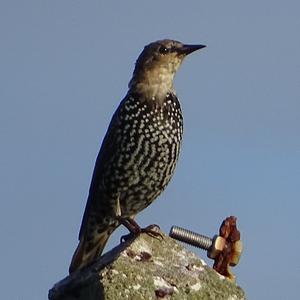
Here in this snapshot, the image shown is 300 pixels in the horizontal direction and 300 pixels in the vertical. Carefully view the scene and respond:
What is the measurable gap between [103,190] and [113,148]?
398 millimetres

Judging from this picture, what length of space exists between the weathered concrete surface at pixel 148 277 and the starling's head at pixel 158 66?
508 cm

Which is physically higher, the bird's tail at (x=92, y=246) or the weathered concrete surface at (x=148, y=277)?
the weathered concrete surface at (x=148, y=277)

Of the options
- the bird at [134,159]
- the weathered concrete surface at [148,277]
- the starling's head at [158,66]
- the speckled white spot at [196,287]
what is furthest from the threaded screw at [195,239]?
the starling's head at [158,66]

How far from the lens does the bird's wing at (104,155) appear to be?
386 inches

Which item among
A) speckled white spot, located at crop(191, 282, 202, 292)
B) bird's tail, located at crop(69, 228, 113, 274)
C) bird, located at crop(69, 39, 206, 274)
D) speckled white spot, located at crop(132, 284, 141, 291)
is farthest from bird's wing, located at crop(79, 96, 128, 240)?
speckled white spot, located at crop(132, 284, 141, 291)

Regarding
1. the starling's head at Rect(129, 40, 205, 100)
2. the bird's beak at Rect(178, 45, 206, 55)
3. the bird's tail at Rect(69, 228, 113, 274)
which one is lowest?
the bird's tail at Rect(69, 228, 113, 274)

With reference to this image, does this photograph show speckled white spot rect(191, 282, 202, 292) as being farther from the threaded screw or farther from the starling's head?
the starling's head

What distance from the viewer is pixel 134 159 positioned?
9.62 m

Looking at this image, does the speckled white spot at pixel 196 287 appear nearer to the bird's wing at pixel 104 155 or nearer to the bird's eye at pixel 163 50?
the bird's wing at pixel 104 155

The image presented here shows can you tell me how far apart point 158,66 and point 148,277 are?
579cm

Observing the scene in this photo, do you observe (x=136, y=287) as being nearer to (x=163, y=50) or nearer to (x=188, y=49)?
(x=188, y=49)

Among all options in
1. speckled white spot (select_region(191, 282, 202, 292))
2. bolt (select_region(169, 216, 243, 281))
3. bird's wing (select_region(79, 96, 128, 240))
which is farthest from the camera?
bird's wing (select_region(79, 96, 128, 240))

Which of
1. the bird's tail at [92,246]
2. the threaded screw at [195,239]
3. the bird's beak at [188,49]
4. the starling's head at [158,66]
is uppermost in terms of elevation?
the bird's beak at [188,49]

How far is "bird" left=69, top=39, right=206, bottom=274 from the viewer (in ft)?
31.4
